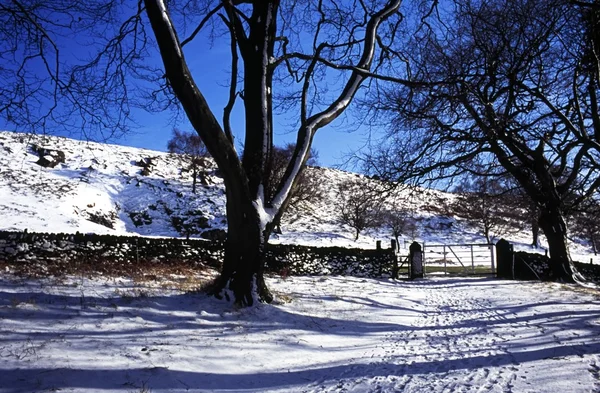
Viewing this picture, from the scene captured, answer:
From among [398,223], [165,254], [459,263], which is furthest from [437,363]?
[398,223]

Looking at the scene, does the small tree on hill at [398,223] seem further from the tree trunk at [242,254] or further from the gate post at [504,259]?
the tree trunk at [242,254]

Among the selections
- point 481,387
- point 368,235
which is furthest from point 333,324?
point 368,235

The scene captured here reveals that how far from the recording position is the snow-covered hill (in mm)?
27406

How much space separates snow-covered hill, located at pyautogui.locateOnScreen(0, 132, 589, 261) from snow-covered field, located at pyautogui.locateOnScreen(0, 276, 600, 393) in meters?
17.4

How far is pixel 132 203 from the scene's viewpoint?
35.1 metres

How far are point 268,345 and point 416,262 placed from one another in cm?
1244

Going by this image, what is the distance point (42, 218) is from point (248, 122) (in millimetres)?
23276

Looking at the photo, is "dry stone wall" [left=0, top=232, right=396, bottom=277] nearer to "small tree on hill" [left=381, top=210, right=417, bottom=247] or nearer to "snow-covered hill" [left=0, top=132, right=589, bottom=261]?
"snow-covered hill" [left=0, top=132, right=589, bottom=261]

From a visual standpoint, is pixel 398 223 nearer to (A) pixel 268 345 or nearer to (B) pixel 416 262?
(B) pixel 416 262

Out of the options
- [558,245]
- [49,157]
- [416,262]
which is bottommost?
[416,262]

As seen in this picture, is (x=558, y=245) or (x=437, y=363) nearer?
(x=437, y=363)

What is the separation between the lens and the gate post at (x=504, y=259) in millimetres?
15359

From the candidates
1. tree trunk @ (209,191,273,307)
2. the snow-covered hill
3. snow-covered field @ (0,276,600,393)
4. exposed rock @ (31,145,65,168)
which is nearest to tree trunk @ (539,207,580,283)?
snow-covered field @ (0,276,600,393)

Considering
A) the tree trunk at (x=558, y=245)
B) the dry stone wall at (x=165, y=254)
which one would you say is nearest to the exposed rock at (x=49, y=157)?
the dry stone wall at (x=165, y=254)
